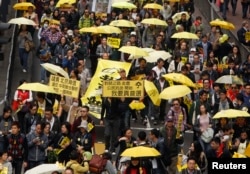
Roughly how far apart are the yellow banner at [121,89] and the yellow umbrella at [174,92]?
510mm

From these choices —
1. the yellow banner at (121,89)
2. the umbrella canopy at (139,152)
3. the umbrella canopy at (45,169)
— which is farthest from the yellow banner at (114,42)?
the umbrella canopy at (45,169)

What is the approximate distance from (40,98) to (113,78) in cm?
297

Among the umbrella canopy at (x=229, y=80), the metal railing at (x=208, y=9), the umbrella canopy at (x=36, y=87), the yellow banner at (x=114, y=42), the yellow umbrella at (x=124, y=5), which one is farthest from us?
the metal railing at (x=208, y=9)

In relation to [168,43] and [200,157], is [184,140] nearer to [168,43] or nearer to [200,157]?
[200,157]

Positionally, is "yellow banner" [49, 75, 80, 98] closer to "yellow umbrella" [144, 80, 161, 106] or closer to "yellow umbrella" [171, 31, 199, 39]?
"yellow umbrella" [144, 80, 161, 106]

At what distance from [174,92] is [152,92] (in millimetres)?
1500

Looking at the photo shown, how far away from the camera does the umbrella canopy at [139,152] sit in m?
20.6

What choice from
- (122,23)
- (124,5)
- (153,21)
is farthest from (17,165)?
(124,5)

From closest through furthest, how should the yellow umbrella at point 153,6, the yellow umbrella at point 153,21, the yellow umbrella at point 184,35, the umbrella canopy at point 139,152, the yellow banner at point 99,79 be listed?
1. the umbrella canopy at point 139,152
2. the yellow banner at point 99,79
3. the yellow umbrella at point 184,35
4. the yellow umbrella at point 153,21
5. the yellow umbrella at point 153,6

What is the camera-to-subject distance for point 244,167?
18109 millimetres

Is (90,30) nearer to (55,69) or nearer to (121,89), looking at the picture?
(55,69)

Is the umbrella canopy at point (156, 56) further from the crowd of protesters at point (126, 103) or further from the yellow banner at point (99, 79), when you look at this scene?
the yellow banner at point (99, 79)

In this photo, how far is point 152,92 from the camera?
2622 cm

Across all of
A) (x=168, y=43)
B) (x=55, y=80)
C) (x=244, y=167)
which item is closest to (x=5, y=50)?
(x=168, y=43)
